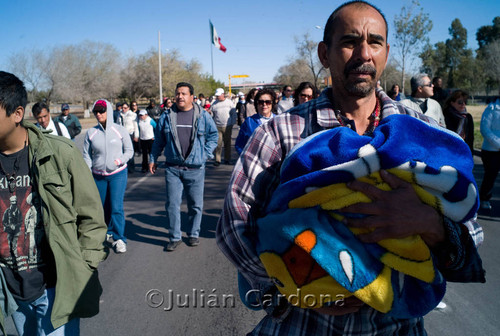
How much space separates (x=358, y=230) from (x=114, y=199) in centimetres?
477

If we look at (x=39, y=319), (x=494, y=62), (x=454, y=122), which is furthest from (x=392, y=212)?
(x=494, y=62)

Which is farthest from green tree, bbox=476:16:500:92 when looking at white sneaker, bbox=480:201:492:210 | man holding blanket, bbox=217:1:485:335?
man holding blanket, bbox=217:1:485:335

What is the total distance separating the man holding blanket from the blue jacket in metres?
3.77

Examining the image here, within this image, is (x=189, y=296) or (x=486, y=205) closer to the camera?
(x=189, y=296)

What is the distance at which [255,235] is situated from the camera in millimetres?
1355


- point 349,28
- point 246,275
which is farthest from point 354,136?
point 246,275

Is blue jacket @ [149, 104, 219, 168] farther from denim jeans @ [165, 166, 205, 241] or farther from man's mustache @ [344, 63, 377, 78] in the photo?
man's mustache @ [344, 63, 377, 78]

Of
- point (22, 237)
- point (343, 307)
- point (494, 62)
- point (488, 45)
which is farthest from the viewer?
point (488, 45)

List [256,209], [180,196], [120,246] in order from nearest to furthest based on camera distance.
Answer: [256,209] < [120,246] < [180,196]

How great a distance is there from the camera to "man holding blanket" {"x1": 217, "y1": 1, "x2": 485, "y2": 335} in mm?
1151

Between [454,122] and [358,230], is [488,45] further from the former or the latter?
[358,230]

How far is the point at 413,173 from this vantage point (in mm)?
1157

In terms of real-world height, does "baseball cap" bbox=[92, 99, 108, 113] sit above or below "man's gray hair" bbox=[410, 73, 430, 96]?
below

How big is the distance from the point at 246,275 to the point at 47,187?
56.6 inches
